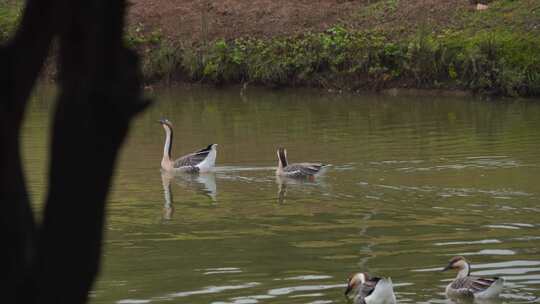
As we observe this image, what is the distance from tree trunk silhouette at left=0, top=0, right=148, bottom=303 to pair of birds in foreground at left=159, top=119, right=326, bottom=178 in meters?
13.9

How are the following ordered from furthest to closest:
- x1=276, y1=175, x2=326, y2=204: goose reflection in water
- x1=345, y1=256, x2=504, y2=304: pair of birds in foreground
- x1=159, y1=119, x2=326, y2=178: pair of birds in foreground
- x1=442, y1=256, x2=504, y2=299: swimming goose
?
x1=159, y1=119, x2=326, y2=178: pair of birds in foreground
x1=276, y1=175, x2=326, y2=204: goose reflection in water
x1=442, y1=256, x2=504, y2=299: swimming goose
x1=345, y1=256, x2=504, y2=304: pair of birds in foreground

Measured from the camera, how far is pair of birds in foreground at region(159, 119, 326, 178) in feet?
59.3

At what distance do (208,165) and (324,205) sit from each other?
11.5ft

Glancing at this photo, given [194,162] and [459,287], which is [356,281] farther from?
[194,162]

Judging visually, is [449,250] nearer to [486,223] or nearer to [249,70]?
[486,223]

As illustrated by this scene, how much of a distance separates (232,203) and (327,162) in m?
3.60

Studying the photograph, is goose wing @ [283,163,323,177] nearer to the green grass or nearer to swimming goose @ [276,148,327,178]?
swimming goose @ [276,148,327,178]

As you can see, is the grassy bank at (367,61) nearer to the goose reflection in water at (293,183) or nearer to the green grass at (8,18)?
the green grass at (8,18)

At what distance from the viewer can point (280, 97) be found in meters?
29.7

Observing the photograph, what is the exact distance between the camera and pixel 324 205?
16062 mm

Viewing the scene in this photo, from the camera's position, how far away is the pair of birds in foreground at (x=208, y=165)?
59.3ft

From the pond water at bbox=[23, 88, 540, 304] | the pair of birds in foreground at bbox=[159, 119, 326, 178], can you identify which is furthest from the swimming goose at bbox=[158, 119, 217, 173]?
the pond water at bbox=[23, 88, 540, 304]

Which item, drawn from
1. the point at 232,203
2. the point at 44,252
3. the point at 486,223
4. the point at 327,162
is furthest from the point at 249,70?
the point at 44,252

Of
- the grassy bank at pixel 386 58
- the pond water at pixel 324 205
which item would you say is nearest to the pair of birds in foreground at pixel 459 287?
the pond water at pixel 324 205
